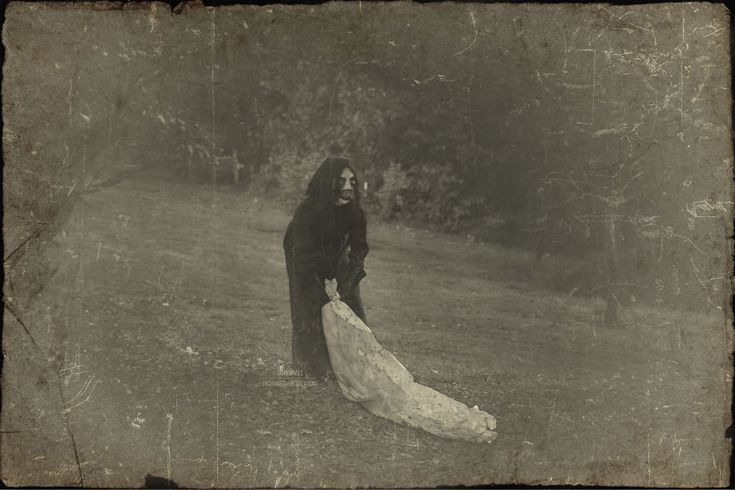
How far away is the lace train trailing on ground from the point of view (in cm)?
470

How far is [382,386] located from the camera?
15.4 feet

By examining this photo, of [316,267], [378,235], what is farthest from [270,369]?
[378,235]

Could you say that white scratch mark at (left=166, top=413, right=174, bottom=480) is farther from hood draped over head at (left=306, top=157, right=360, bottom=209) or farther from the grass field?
hood draped over head at (left=306, top=157, right=360, bottom=209)

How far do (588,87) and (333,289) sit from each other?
2.12 metres

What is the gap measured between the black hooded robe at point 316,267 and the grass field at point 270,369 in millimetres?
77

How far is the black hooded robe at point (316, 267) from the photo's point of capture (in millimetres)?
4715

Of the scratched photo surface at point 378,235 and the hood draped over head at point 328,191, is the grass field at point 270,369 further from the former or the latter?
the hood draped over head at point 328,191

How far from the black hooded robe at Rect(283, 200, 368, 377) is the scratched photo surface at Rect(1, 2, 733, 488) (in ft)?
0.28

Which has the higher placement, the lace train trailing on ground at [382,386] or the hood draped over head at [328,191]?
the hood draped over head at [328,191]

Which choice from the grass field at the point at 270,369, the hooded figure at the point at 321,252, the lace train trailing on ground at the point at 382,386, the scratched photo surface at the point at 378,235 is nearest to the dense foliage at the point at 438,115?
the scratched photo surface at the point at 378,235

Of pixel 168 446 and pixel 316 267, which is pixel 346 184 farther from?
pixel 168 446

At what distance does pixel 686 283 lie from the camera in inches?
189

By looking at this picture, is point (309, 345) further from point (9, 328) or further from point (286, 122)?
point (9, 328)

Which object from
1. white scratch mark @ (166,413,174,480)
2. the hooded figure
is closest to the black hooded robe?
the hooded figure
